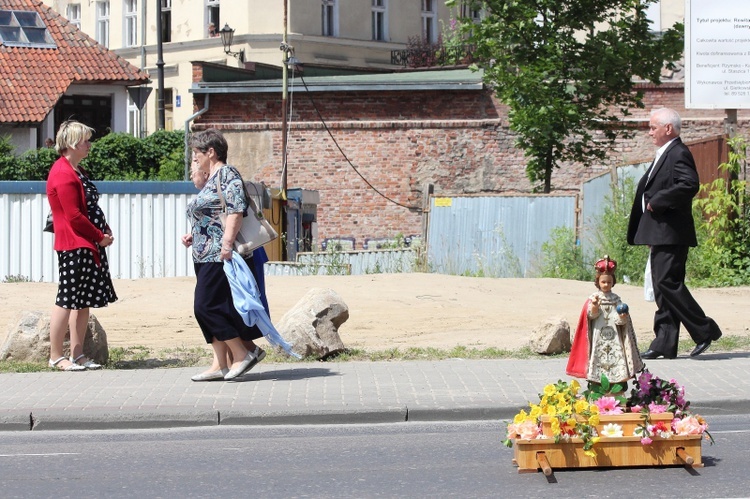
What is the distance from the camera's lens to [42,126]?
39.6 metres

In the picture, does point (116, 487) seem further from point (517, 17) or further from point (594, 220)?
point (517, 17)

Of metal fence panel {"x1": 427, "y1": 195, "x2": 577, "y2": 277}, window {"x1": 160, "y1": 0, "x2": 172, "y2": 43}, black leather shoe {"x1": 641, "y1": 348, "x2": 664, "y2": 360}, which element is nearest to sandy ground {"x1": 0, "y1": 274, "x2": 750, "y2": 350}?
black leather shoe {"x1": 641, "y1": 348, "x2": 664, "y2": 360}

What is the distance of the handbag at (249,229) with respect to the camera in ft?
33.6

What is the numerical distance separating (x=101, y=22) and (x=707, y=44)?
37.4m

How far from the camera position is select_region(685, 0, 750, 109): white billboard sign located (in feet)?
66.3

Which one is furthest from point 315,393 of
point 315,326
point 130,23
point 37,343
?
point 130,23

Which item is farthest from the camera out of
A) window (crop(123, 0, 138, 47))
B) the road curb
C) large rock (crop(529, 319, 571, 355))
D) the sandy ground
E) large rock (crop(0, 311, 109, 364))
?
window (crop(123, 0, 138, 47))

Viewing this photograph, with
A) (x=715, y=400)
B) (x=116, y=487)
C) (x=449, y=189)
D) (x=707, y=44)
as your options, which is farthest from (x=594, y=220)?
(x=116, y=487)

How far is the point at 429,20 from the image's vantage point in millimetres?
52938

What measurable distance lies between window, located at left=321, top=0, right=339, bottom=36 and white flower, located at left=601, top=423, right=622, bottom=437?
139 ft

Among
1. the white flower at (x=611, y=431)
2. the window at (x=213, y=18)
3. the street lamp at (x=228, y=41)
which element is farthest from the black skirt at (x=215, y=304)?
the window at (x=213, y=18)

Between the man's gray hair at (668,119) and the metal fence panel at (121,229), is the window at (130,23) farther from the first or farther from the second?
the man's gray hair at (668,119)

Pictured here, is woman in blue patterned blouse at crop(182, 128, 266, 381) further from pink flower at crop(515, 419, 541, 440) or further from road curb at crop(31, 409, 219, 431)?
pink flower at crop(515, 419, 541, 440)

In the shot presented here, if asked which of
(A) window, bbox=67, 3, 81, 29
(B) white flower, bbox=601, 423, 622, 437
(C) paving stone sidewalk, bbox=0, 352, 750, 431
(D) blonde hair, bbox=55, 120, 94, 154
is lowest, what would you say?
(C) paving stone sidewalk, bbox=0, 352, 750, 431
